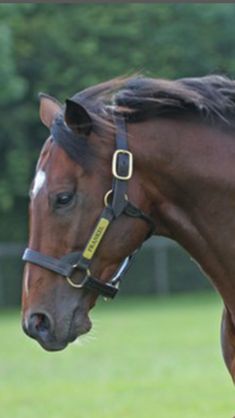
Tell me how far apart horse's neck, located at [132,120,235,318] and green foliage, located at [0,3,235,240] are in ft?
84.4

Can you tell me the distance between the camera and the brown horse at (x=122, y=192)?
4.29 m

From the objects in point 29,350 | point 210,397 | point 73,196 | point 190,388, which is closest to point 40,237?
point 73,196

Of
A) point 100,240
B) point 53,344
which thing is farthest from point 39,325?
point 100,240

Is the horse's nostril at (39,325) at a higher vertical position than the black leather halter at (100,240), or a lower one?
lower

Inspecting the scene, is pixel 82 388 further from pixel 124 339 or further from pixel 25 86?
pixel 25 86

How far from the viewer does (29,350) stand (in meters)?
17.5

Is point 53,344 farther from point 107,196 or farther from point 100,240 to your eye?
point 107,196

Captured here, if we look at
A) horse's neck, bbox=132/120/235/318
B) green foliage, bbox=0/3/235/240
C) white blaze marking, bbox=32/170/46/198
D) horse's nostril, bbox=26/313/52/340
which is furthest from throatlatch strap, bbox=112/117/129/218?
green foliage, bbox=0/3/235/240

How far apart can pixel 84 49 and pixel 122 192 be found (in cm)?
2759

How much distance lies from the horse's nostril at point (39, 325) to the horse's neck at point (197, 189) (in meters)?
0.62

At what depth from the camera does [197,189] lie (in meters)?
4.49

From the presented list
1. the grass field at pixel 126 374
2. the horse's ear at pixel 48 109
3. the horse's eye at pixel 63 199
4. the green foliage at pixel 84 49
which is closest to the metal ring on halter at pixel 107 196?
the horse's eye at pixel 63 199

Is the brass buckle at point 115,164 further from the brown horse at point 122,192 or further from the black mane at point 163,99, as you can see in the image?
the black mane at point 163,99

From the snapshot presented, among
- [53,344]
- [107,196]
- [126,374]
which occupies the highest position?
[107,196]
